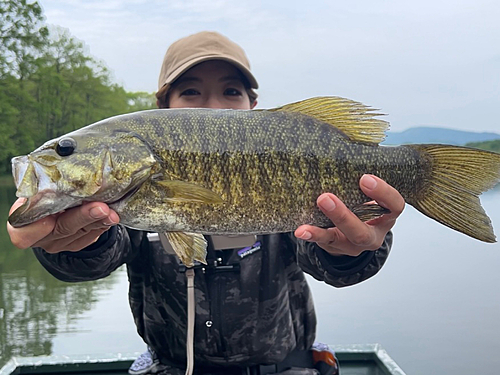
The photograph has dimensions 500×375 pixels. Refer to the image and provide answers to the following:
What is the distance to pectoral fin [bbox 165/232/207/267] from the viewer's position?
2189 millimetres

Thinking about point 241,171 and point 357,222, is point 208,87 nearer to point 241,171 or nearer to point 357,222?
point 241,171

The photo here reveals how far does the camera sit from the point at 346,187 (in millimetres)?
2201

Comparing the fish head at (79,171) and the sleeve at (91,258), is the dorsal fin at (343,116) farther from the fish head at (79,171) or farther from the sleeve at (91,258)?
the sleeve at (91,258)

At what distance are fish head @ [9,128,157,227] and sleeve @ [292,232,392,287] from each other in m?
1.23

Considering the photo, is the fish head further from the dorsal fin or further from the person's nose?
the person's nose

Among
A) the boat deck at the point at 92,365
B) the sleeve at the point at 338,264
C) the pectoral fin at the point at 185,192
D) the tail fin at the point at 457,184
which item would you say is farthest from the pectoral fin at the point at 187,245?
the boat deck at the point at 92,365

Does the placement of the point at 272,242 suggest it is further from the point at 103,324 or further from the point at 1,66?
the point at 1,66

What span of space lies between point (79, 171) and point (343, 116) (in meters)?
1.24

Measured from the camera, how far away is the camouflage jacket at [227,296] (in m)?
2.96

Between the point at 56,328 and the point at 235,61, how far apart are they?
5456 mm

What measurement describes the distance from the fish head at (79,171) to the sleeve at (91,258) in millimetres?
657

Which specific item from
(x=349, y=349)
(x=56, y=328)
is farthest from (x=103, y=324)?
(x=349, y=349)

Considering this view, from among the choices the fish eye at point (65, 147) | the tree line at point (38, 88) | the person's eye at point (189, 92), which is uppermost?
the tree line at point (38, 88)

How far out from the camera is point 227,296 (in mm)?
2998
